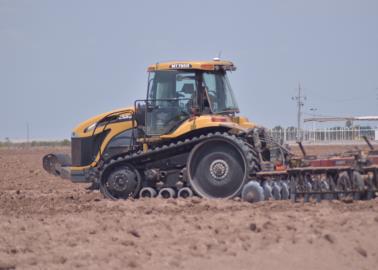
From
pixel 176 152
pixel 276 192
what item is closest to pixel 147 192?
pixel 176 152

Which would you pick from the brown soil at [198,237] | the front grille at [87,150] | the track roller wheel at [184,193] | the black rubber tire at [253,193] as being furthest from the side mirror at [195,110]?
the front grille at [87,150]

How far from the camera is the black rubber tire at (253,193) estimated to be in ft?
58.9

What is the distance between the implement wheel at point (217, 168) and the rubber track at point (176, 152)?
10cm

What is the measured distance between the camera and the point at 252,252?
12.6 meters

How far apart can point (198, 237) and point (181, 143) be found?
237 inches

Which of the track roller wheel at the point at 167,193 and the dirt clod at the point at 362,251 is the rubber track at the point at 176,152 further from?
the dirt clod at the point at 362,251

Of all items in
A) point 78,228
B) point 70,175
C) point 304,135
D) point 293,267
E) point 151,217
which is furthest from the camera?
point 304,135

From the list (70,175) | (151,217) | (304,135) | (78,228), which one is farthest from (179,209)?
(304,135)

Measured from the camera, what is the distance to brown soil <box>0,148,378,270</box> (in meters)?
12.4

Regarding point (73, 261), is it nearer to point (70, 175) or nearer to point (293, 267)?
point (293, 267)

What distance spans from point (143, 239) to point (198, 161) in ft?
19.7

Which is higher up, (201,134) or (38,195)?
(201,134)

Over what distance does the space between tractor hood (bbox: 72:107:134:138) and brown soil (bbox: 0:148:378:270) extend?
12.0ft

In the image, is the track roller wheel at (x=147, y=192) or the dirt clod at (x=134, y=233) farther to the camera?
the track roller wheel at (x=147, y=192)
